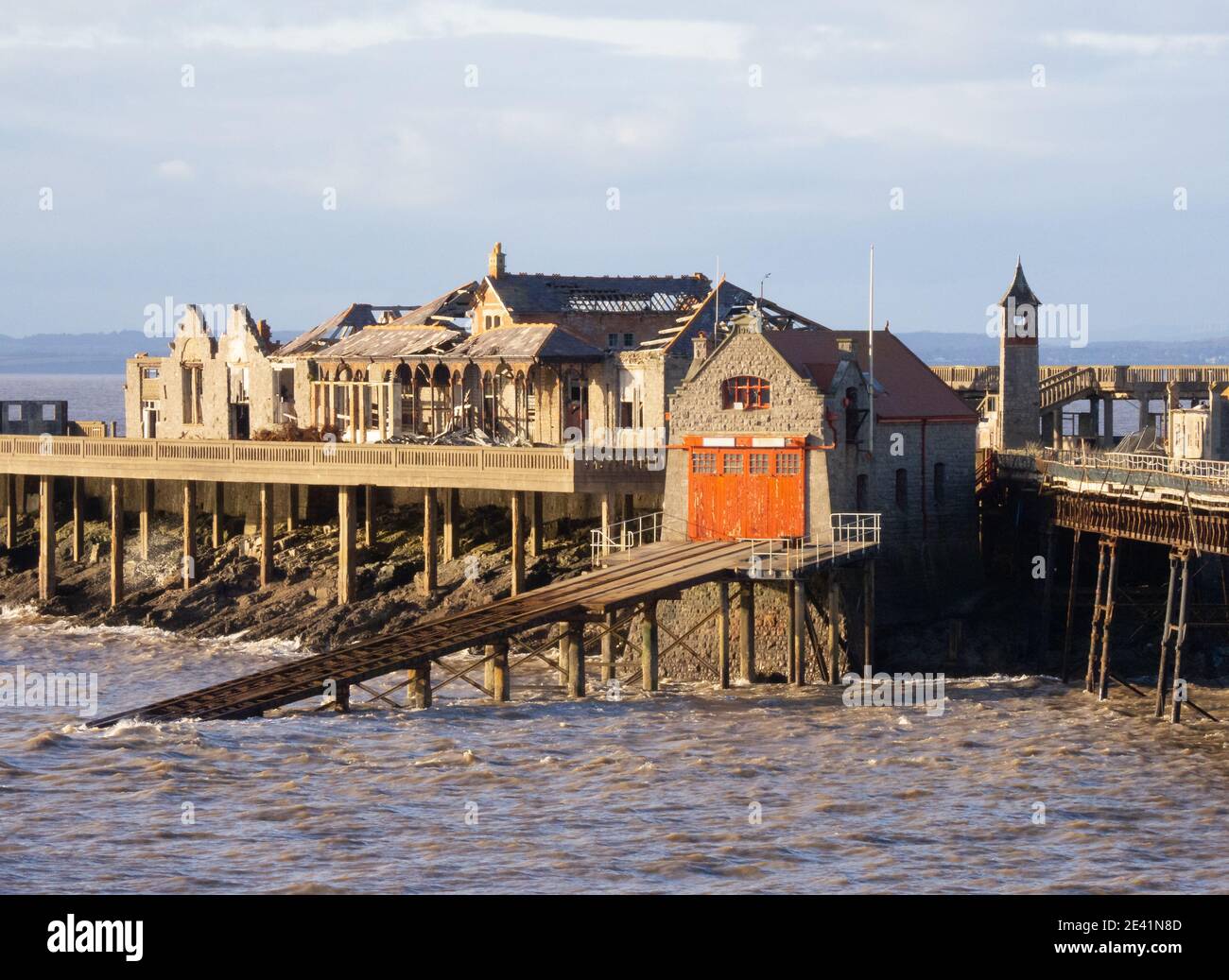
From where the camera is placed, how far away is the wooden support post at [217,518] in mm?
71250

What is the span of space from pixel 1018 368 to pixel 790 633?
16370mm

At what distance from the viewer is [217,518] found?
2815 inches

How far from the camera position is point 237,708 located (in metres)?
44.2

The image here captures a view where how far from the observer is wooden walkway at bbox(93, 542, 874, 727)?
4462cm

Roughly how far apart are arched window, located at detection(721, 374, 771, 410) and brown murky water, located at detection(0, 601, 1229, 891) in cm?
816

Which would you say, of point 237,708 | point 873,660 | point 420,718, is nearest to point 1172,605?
point 873,660

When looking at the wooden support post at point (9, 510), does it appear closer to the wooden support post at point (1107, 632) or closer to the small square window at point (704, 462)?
the small square window at point (704, 462)

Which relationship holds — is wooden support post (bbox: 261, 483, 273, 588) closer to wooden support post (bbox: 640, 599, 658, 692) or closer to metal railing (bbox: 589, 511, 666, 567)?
metal railing (bbox: 589, 511, 666, 567)

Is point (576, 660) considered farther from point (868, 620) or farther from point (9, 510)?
point (9, 510)

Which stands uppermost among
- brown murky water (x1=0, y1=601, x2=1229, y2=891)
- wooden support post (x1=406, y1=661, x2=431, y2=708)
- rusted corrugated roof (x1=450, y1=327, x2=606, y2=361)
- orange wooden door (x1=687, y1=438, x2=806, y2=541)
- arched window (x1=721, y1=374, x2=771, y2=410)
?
rusted corrugated roof (x1=450, y1=327, x2=606, y2=361)

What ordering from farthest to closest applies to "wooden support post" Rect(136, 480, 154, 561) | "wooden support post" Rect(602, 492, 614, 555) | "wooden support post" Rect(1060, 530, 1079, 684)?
"wooden support post" Rect(136, 480, 154, 561)
"wooden support post" Rect(602, 492, 614, 555)
"wooden support post" Rect(1060, 530, 1079, 684)

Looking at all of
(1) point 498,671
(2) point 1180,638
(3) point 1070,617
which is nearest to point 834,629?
(3) point 1070,617

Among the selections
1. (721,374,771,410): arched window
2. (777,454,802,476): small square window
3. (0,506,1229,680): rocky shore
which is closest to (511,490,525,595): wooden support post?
(0,506,1229,680): rocky shore
